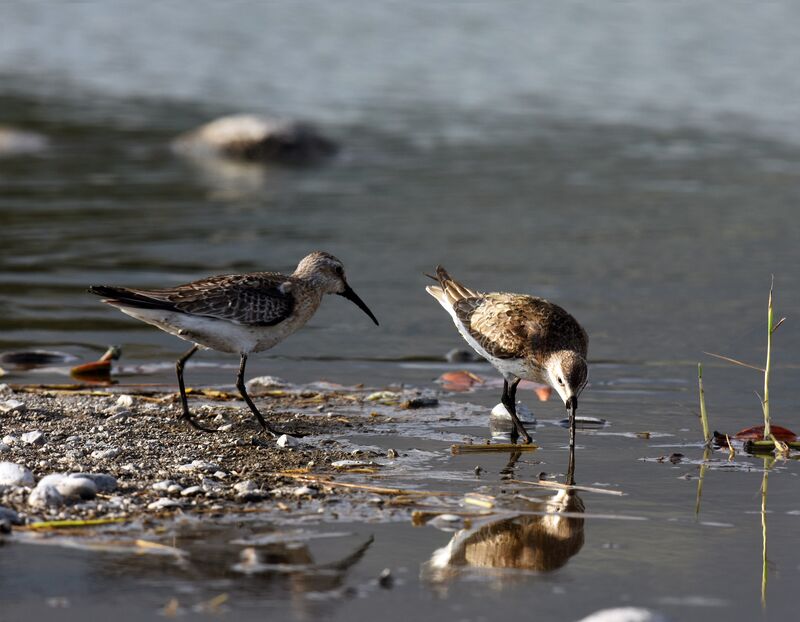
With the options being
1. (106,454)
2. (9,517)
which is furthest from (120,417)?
(9,517)

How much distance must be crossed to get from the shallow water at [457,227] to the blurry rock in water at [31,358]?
0.29m

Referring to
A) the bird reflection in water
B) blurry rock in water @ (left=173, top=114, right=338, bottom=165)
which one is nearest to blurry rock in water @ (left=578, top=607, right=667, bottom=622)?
the bird reflection in water

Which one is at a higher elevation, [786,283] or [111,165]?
[111,165]

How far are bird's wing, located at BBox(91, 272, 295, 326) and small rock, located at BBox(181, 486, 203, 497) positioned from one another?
229cm

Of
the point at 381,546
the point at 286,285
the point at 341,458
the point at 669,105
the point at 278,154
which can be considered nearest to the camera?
the point at 381,546

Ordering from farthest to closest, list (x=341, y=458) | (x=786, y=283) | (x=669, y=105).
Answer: (x=669, y=105)
(x=786, y=283)
(x=341, y=458)

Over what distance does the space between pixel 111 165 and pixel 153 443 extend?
14.3 m

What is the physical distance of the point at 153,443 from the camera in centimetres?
789

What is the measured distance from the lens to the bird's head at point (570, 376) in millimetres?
8117

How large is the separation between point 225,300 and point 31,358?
7.92 ft

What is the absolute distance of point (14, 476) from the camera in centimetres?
672

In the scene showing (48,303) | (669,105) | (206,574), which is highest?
(669,105)

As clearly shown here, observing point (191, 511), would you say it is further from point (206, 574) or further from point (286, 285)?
point (286, 285)

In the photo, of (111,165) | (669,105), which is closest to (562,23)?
(669,105)
